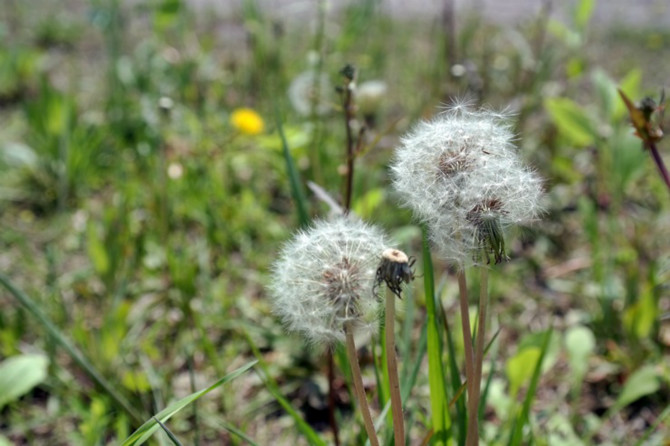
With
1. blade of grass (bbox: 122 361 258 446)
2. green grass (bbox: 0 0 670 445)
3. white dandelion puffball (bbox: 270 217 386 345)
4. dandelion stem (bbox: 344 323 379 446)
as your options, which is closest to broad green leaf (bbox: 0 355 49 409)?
green grass (bbox: 0 0 670 445)

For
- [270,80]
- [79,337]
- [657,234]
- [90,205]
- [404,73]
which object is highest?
[404,73]

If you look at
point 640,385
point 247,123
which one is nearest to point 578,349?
point 640,385

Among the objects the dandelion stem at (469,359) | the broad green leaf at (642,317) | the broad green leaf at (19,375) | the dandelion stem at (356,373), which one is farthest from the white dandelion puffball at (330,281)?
the broad green leaf at (642,317)

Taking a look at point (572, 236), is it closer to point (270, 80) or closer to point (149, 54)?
point (270, 80)

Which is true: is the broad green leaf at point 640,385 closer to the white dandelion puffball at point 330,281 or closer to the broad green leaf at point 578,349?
the broad green leaf at point 578,349

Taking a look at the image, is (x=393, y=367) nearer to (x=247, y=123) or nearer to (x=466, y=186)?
(x=466, y=186)

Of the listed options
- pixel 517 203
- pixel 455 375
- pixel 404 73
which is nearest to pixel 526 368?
pixel 455 375

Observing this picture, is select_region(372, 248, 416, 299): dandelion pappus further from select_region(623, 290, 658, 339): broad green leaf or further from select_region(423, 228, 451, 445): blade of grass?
select_region(623, 290, 658, 339): broad green leaf
